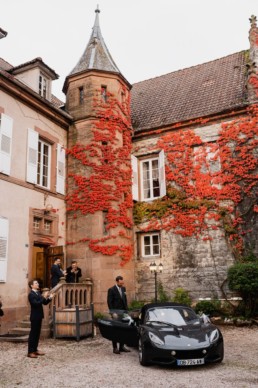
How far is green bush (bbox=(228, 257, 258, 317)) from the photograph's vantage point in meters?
Result: 12.8

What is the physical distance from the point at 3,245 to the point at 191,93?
1165cm

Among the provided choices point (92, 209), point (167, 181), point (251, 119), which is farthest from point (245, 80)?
point (92, 209)

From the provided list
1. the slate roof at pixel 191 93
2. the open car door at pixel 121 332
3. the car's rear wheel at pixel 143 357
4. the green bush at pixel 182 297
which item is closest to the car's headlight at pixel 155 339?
the car's rear wheel at pixel 143 357

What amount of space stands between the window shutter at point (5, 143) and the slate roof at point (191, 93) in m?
6.34

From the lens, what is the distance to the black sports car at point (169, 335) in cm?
688

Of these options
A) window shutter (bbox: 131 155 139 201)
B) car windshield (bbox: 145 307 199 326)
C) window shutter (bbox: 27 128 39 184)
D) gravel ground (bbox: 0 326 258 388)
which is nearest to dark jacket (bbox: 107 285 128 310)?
gravel ground (bbox: 0 326 258 388)

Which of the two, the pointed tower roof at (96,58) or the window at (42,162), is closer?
the window at (42,162)

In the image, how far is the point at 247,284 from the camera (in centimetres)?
1277

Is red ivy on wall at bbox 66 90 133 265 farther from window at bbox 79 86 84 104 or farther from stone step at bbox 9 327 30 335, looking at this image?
stone step at bbox 9 327 30 335

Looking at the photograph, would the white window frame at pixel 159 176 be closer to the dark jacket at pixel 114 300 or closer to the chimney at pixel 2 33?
the dark jacket at pixel 114 300

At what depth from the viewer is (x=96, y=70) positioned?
651 inches

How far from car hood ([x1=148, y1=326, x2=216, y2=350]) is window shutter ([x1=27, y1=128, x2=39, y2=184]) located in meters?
8.25

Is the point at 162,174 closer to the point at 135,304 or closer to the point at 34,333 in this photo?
the point at 135,304

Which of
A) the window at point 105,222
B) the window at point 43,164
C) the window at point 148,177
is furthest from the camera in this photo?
the window at point 148,177
